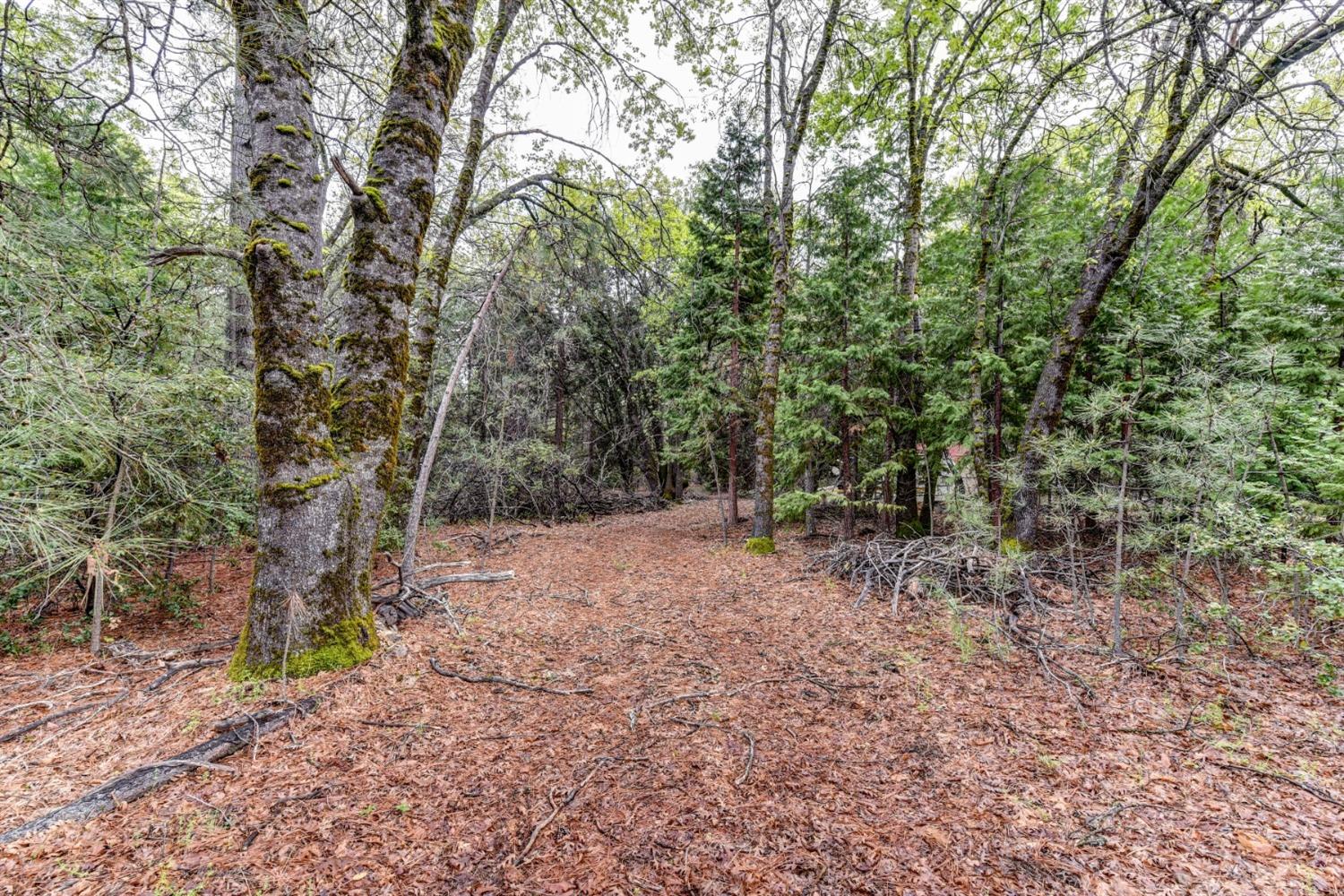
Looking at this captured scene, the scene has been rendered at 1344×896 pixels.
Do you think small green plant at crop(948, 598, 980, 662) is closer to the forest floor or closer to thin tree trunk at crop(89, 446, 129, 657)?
the forest floor

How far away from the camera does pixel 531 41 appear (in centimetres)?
774

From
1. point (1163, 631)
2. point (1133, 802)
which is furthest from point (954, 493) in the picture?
point (1133, 802)

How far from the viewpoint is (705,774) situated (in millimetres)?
2707

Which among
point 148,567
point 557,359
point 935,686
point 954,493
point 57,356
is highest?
point 557,359

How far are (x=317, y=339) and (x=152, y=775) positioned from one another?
2852 mm

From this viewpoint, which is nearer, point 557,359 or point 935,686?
point 935,686

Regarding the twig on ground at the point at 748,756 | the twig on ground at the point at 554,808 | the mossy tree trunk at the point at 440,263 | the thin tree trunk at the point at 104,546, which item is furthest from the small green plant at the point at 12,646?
the twig on ground at the point at 748,756

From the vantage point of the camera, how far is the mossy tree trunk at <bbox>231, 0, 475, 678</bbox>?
3479mm

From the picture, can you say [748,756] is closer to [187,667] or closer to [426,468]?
[187,667]

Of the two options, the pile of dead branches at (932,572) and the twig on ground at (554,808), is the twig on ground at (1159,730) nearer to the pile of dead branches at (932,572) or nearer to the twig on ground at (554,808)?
the pile of dead branches at (932,572)

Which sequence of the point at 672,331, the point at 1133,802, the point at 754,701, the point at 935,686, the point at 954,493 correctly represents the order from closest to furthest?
1. the point at 1133,802
2. the point at 754,701
3. the point at 935,686
4. the point at 954,493
5. the point at 672,331

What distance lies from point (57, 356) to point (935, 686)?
6.22 metres

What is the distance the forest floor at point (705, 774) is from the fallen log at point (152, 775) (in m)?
0.06

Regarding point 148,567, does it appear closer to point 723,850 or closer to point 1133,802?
point 723,850
